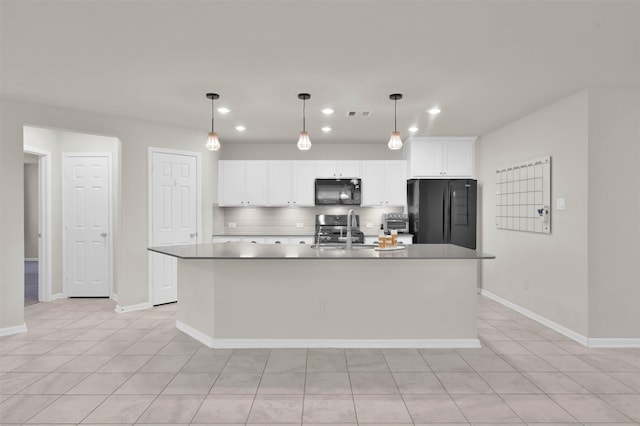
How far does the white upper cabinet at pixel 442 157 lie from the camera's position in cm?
591

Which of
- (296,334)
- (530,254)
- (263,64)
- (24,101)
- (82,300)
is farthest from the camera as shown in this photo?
(82,300)

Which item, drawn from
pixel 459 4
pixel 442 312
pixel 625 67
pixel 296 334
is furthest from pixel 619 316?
pixel 459 4

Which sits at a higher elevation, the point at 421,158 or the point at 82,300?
the point at 421,158

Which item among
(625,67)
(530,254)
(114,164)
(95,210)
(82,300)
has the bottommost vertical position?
(82,300)

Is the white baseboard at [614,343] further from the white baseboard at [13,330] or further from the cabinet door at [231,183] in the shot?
the white baseboard at [13,330]

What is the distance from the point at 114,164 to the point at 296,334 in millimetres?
3897

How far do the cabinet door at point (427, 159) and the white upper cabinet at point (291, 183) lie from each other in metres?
1.68

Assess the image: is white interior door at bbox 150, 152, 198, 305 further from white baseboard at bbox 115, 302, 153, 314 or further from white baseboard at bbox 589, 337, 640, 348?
white baseboard at bbox 589, 337, 640, 348

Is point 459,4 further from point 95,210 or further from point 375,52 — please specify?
point 95,210

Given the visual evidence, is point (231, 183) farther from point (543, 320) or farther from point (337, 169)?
point (543, 320)

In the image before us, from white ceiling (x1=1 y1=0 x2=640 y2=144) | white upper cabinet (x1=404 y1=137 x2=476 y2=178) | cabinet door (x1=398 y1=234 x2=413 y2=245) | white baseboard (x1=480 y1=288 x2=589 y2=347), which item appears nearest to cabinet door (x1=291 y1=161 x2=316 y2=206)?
cabinet door (x1=398 y1=234 x2=413 y2=245)

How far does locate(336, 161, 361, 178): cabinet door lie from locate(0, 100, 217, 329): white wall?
2058 millimetres

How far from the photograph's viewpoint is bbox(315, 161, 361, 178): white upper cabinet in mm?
6180

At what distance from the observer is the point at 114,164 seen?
5473mm
